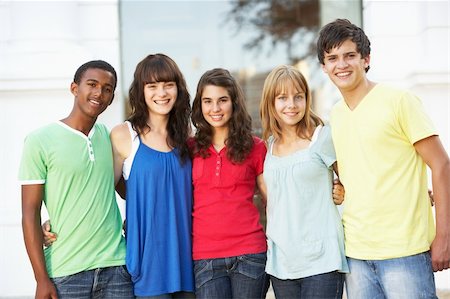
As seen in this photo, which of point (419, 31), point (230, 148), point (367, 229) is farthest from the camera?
point (419, 31)

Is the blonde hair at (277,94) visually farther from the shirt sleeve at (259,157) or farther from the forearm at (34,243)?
the forearm at (34,243)

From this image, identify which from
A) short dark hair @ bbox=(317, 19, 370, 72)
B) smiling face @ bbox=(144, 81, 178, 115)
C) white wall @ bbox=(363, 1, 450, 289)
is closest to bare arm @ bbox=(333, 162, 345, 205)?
short dark hair @ bbox=(317, 19, 370, 72)

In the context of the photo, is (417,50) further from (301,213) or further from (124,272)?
(124,272)

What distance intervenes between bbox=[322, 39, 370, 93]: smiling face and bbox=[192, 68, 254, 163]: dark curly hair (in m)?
0.54

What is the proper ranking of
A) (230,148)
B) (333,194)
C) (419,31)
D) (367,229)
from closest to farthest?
(367,229), (333,194), (230,148), (419,31)

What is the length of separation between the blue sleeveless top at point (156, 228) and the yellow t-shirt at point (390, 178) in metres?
0.86

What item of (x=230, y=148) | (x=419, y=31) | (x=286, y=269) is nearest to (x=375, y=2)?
(x=419, y=31)

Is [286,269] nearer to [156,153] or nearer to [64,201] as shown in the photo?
[156,153]

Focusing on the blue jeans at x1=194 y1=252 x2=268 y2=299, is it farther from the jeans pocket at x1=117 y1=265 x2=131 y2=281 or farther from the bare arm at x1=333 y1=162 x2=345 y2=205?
the bare arm at x1=333 y1=162 x2=345 y2=205

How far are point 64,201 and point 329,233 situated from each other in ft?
3.99

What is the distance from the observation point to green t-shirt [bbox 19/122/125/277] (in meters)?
2.65

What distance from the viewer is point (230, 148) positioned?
9.87ft

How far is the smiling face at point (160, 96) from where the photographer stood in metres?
3.00

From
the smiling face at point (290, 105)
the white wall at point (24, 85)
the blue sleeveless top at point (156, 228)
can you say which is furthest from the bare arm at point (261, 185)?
the white wall at point (24, 85)
